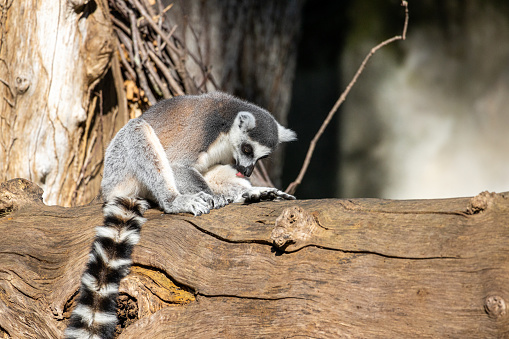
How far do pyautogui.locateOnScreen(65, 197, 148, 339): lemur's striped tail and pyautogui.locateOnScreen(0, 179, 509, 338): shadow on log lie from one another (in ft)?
0.25

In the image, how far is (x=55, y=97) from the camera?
16.7 ft

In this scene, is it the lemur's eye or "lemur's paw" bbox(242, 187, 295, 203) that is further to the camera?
the lemur's eye

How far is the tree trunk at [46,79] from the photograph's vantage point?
5.02m

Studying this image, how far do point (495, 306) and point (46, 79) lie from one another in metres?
4.53

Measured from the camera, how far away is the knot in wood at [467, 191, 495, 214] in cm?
239

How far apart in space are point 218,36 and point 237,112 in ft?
7.20

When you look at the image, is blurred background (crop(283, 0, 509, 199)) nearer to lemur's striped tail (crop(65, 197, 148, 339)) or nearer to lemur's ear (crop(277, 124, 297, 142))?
lemur's ear (crop(277, 124, 297, 142))

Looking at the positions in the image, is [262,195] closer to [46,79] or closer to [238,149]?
[238,149]

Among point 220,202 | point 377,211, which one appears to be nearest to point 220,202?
point 220,202

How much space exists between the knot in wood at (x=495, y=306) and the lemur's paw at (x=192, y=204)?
6.21 feet

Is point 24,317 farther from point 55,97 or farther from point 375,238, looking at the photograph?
point 55,97

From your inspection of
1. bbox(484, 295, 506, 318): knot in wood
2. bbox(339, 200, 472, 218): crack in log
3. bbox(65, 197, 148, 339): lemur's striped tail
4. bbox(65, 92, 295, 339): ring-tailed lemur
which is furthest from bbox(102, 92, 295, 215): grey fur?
bbox(484, 295, 506, 318): knot in wood

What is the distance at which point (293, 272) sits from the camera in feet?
8.94

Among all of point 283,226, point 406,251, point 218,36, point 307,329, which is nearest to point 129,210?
point 283,226
